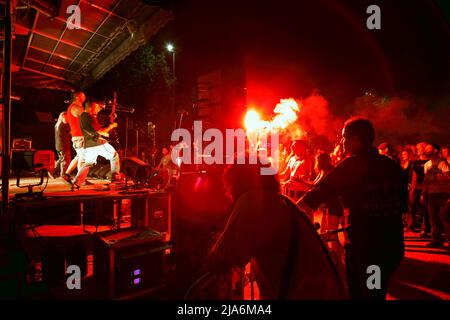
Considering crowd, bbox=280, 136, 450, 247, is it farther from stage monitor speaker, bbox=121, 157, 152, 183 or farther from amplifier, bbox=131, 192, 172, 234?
stage monitor speaker, bbox=121, 157, 152, 183

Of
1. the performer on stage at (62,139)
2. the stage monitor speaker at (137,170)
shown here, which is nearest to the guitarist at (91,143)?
the stage monitor speaker at (137,170)

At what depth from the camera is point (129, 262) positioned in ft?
13.0

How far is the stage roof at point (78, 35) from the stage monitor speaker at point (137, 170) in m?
2.88

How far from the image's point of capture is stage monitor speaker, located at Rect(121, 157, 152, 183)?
595 cm

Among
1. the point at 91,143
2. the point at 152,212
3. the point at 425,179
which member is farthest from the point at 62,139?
the point at 425,179

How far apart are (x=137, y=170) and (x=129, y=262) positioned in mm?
2481

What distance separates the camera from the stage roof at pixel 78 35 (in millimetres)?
5242

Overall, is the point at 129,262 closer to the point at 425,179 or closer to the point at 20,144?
the point at 425,179

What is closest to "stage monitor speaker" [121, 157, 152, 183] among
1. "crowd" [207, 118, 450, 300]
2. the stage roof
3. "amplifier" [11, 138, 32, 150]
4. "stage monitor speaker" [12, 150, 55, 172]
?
"stage monitor speaker" [12, 150, 55, 172]

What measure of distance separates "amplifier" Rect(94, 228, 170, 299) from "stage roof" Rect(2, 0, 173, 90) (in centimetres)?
420

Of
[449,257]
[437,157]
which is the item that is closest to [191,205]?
[449,257]
